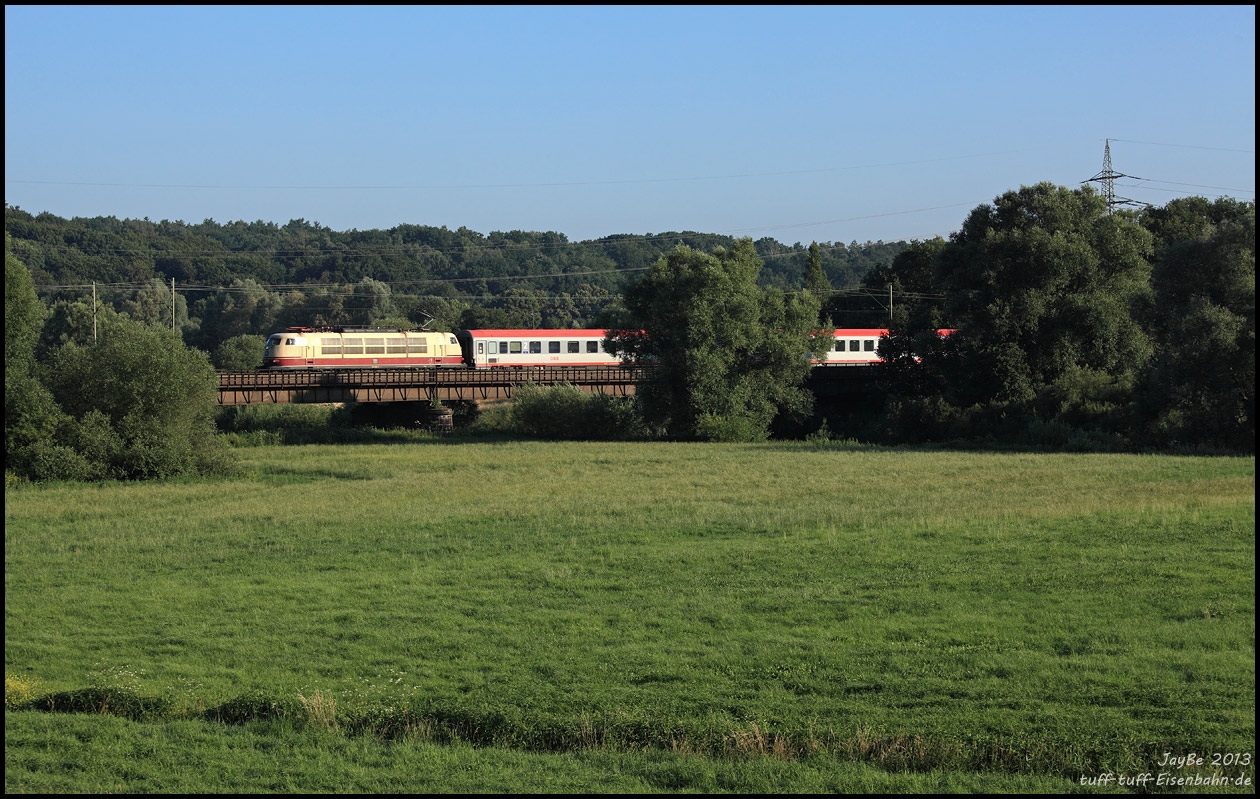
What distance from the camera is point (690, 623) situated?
1625 cm

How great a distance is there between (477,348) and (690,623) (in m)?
59.5

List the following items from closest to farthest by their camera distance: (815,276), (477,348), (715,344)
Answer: (715,344), (477,348), (815,276)

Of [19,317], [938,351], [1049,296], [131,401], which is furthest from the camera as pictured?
[938,351]

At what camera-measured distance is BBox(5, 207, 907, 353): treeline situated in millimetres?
115875

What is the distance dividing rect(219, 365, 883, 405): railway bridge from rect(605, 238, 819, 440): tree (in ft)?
6.65

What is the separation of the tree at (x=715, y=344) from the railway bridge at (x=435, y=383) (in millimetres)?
2026

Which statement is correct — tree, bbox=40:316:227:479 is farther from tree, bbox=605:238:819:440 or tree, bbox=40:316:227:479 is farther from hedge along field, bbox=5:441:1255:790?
tree, bbox=605:238:819:440

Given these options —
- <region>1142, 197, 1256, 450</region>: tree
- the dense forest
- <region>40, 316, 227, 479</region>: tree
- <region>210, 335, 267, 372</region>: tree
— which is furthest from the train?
<region>40, 316, 227, 479</region>: tree

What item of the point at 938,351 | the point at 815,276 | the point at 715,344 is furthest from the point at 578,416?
the point at 815,276

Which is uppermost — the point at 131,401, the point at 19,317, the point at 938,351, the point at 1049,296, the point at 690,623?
the point at 1049,296

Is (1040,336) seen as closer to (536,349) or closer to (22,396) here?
(536,349)

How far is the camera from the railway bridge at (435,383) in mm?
60031

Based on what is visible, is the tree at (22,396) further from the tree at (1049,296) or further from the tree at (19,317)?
the tree at (1049,296)

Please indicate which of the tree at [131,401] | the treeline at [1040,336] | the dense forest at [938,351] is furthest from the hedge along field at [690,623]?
the treeline at [1040,336]
